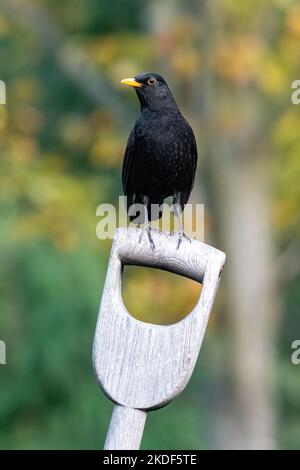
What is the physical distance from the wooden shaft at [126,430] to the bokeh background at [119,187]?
6592 mm

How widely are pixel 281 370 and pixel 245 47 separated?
5568 mm

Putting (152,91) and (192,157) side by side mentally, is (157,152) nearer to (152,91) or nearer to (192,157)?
(192,157)

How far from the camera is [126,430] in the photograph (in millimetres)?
3451

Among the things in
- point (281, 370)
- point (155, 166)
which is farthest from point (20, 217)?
point (155, 166)

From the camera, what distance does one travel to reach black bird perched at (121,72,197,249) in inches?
202

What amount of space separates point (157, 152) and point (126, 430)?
198 cm

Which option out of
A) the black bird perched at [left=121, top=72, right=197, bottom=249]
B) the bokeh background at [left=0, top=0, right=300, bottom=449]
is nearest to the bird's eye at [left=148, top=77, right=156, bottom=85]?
the black bird perched at [left=121, top=72, right=197, bottom=249]

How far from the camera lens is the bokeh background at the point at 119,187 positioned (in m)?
10.2

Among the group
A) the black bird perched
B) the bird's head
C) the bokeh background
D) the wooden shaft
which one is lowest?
the wooden shaft

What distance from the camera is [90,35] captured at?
11906 mm

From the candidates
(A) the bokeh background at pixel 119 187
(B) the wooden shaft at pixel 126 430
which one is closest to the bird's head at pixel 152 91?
(B) the wooden shaft at pixel 126 430

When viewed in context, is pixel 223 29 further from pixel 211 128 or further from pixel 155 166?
pixel 155 166

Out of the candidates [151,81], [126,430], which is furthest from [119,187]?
[126,430]

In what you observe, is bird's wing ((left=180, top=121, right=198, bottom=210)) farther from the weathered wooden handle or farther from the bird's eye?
the weathered wooden handle
